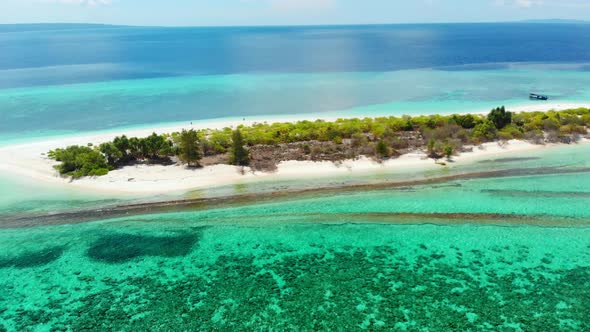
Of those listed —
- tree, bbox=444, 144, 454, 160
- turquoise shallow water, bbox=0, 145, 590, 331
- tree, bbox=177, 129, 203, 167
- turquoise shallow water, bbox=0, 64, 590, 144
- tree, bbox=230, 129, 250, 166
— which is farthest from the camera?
turquoise shallow water, bbox=0, 64, 590, 144

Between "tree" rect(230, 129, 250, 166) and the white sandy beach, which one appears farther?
"tree" rect(230, 129, 250, 166)

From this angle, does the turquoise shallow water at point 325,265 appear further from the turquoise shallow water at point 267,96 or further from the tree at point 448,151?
the turquoise shallow water at point 267,96

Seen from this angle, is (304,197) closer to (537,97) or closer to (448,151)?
(448,151)

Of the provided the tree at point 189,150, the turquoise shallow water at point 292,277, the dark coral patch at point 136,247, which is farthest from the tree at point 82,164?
the dark coral patch at point 136,247

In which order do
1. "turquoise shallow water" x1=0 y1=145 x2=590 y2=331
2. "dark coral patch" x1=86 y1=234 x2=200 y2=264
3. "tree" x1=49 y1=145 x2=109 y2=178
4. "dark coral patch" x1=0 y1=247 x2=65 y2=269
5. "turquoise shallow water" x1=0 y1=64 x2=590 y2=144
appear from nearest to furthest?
"turquoise shallow water" x1=0 y1=145 x2=590 y2=331 → "dark coral patch" x1=0 y1=247 x2=65 y2=269 → "dark coral patch" x1=86 y1=234 x2=200 y2=264 → "tree" x1=49 y1=145 x2=109 y2=178 → "turquoise shallow water" x1=0 y1=64 x2=590 y2=144

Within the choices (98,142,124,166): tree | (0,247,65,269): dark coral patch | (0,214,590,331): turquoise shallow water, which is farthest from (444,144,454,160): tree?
(0,247,65,269): dark coral patch

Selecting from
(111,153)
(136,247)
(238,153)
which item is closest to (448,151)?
(238,153)

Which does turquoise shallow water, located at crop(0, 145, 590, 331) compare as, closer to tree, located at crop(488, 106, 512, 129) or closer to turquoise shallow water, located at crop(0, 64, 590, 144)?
tree, located at crop(488, 106, 512, 129)
